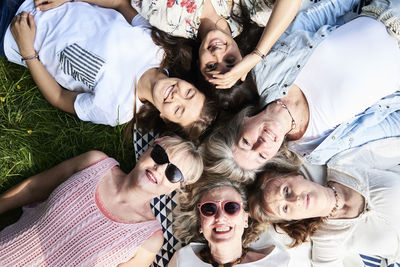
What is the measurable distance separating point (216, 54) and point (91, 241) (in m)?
1.95

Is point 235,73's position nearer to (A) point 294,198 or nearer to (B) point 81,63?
(A) point 294,198

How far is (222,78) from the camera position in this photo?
3016 mm

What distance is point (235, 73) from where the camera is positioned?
302 cm

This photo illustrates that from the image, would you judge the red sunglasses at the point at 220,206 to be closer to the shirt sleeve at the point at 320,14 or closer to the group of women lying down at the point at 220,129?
the group of women lying down at the point at 220,129

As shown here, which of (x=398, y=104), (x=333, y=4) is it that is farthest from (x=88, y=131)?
(x=398, y=104)

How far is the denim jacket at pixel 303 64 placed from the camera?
340 centimetres

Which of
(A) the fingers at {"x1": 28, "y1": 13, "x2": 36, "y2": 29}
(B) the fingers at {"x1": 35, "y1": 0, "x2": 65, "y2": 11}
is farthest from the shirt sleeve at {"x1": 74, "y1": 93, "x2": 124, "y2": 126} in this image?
(B) the fingers at {"x1": 35, "y1": 0, "x2": 65, "y2": 11}

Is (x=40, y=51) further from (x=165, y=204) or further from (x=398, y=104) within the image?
(x=398, y=104)

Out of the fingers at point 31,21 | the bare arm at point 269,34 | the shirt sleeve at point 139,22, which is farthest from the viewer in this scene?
the shirt sleeve at point 139,22

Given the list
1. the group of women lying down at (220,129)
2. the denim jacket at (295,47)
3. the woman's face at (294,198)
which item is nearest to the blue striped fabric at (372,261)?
the group of women lying down at (220,129)

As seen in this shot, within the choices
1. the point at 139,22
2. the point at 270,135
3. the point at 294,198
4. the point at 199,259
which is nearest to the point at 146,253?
the point at 199,259

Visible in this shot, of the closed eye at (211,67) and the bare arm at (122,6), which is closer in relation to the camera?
the closed eye at (211,67)

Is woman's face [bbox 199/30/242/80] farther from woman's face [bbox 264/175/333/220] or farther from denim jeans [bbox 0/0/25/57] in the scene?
denim jeans [bbox 0/0/25/57]

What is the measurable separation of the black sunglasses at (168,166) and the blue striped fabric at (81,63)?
3.00 ft
